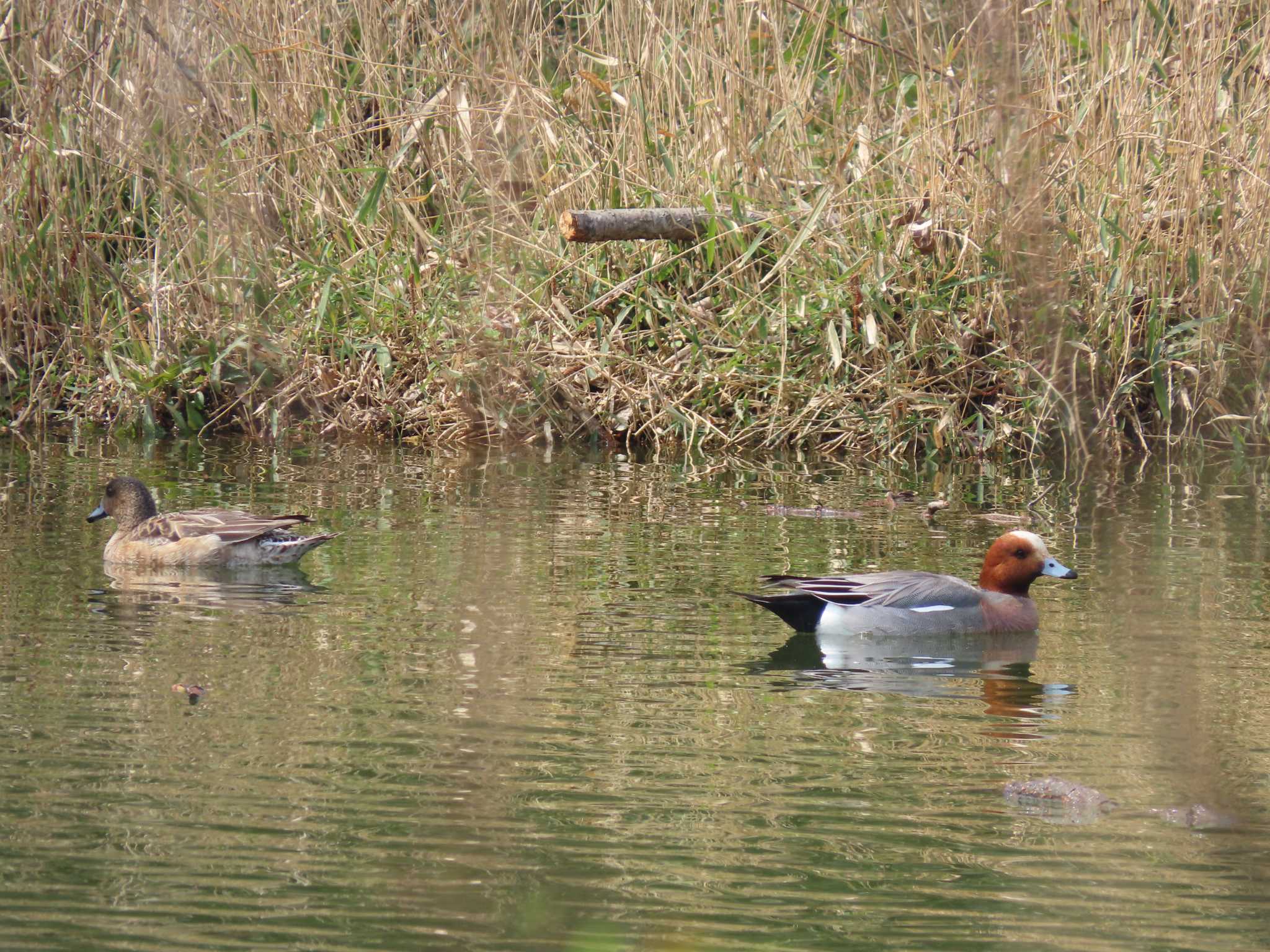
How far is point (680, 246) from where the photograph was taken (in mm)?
10875

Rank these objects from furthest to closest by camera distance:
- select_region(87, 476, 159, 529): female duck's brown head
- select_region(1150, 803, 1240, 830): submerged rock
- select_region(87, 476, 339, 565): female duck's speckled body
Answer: select_region(87, 476, 159, 529): female duck's brown head < select_region(87, 476, 339, 565): female duck's speckled body < select_region(1150, 803, 1240, 830): submerged rock

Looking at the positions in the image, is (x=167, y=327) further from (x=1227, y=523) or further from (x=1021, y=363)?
(x=1227, y=523)

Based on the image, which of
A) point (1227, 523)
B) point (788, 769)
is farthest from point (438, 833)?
point (1227, 523)

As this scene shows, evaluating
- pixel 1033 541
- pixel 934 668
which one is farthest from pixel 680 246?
pixel 934 668

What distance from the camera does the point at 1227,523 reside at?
823 centimetres

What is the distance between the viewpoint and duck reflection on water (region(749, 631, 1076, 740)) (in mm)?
5422

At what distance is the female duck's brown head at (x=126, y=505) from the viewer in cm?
796

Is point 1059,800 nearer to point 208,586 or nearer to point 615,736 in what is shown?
point 615,736

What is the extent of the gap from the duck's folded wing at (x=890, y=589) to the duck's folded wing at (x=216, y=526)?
226 centimetres

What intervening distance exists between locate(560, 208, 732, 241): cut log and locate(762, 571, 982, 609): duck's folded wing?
145 inches

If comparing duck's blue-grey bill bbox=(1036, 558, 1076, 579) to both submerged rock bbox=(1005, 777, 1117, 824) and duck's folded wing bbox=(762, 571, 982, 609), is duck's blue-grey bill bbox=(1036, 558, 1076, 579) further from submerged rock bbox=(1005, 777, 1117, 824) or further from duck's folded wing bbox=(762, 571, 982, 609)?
submerged rock bbox=(1005, 777, 1117, 824)

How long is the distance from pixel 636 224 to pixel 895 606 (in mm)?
4214

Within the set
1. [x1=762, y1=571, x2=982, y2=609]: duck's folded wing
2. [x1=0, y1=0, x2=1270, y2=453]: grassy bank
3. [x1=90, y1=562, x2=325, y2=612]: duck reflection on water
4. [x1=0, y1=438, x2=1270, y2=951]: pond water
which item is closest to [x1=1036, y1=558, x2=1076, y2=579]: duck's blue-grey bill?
[x1=0, y1=438, x2=1270, y2=951]: pond water

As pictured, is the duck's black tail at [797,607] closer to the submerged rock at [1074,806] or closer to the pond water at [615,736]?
the pond water at [615,736]
